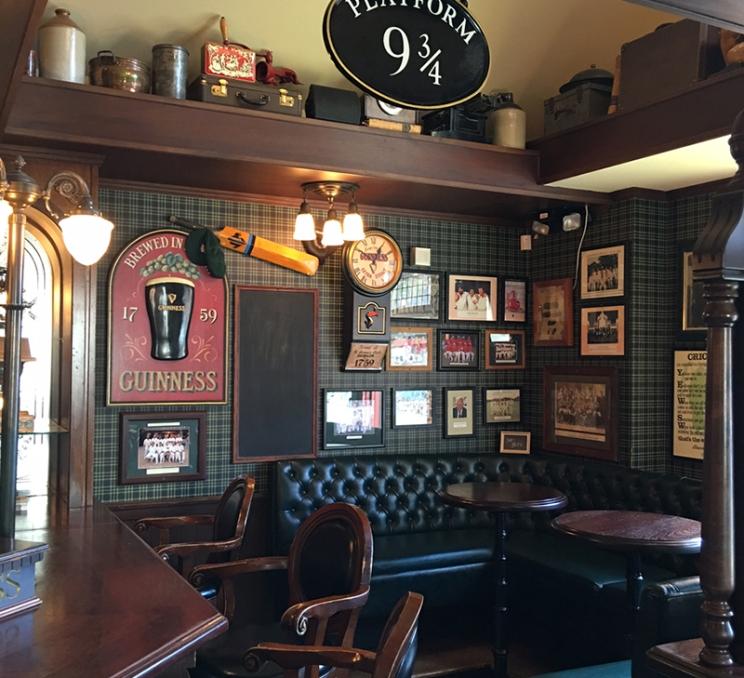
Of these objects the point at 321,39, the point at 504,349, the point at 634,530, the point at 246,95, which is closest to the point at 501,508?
the point at 634,530

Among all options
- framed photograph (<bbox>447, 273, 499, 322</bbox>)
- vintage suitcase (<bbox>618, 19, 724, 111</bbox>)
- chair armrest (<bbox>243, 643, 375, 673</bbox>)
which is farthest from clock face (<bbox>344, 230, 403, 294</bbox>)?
chair armrest (<bbox>243, 643, 375, 673</bbox>)

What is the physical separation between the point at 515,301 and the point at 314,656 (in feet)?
12.8

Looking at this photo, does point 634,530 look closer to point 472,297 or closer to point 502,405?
point 502,405

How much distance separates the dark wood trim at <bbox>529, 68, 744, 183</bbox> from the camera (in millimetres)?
3758

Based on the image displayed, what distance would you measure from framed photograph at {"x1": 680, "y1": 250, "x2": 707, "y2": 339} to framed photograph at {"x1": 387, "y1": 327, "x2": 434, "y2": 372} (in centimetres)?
167

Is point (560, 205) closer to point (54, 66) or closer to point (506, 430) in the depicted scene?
point (506, 430)

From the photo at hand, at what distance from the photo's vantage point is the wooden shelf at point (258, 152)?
3.82 metres

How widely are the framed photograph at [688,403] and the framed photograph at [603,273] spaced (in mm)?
576

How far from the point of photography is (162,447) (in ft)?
15.7

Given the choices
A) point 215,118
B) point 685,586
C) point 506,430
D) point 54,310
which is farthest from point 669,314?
point 54,310

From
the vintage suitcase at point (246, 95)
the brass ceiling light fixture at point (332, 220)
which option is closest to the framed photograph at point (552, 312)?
the brass ceiling light fixture at point (332, 220)

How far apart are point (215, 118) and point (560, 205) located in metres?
2.45

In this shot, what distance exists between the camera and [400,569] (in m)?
4.62

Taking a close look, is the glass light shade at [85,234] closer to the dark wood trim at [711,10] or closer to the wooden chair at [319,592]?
the wooden chair at [319,592]
